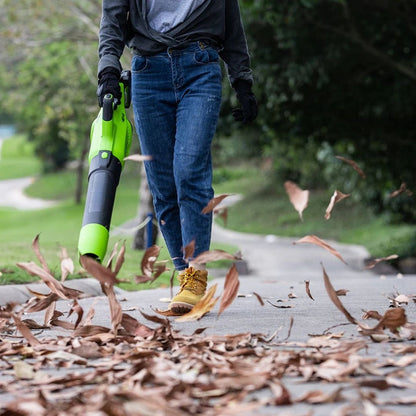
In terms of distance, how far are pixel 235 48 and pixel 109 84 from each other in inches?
35.0

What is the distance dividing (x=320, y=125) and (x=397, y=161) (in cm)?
180

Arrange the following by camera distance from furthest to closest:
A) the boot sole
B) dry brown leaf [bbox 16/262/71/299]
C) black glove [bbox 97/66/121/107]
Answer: black glove [bbox 97/66/121/107] < the boot sole < dry brown leaf [bbox 16/262/71/299]

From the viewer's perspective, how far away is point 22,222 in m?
36.4

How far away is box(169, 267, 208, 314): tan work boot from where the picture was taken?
4168mm

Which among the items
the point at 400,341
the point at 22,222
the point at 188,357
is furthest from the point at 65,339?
the point at 22,222

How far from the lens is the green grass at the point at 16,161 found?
70500 millimetres

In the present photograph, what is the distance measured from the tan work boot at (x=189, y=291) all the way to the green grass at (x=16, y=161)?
197ft

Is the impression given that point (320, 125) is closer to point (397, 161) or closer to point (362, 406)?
point (397, 161)

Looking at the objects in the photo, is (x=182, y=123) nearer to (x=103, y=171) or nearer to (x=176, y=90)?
(x=176, y=90)

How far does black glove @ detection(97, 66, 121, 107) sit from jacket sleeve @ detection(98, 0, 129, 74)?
0.11 m

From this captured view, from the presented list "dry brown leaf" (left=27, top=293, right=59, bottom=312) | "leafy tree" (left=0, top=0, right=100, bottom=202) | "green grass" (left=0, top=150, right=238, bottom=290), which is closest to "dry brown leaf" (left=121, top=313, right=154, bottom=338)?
"green grass" (left=0, top=150, right=238, bottom=290)

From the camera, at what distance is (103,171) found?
4109 mm

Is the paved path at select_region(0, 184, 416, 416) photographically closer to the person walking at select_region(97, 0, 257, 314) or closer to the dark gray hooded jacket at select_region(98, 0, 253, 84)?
the person walking at select_region(97, 0, 257, 314)

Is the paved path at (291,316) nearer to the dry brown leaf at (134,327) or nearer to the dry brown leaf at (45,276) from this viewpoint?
the dry brown leaf at (134,327)
